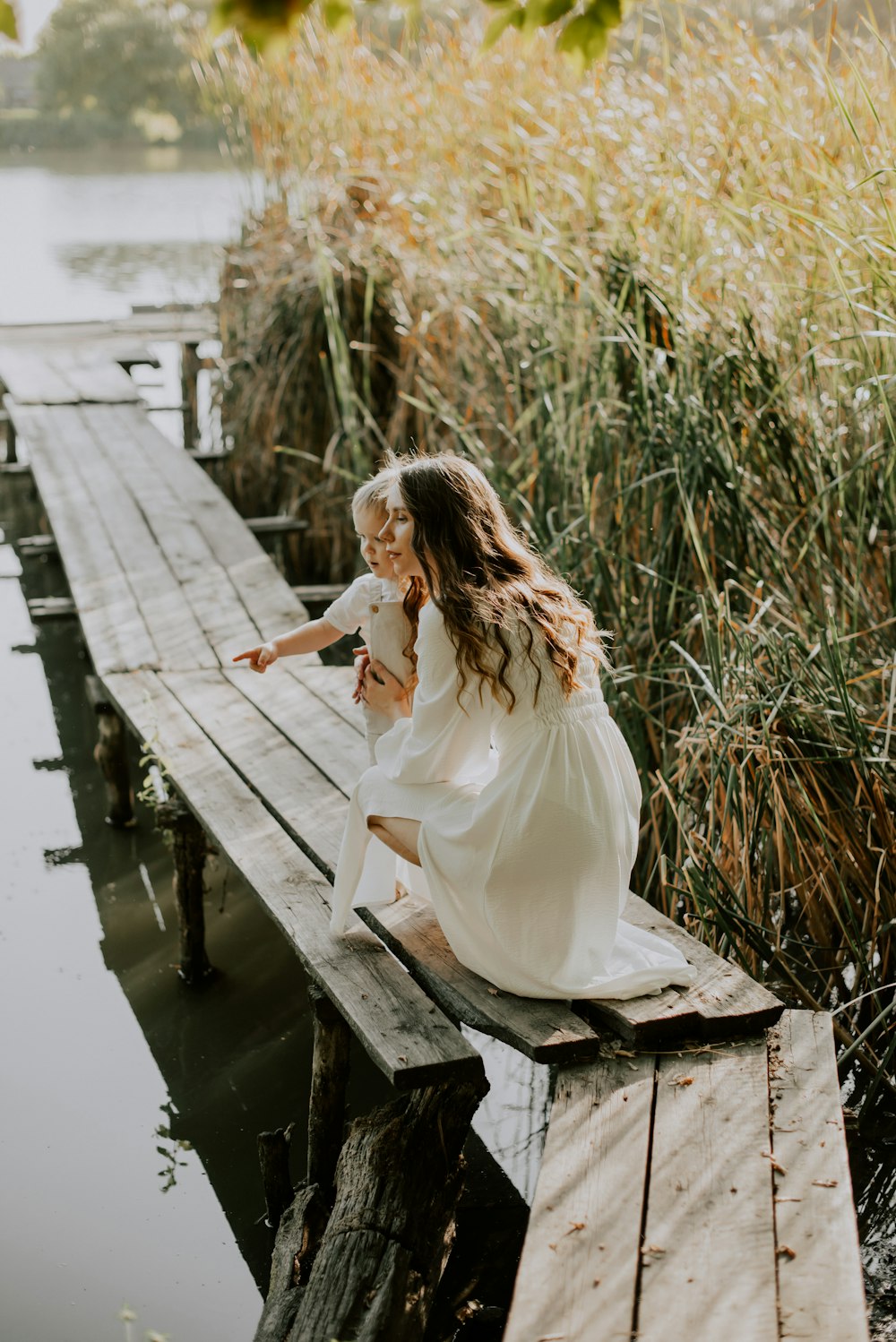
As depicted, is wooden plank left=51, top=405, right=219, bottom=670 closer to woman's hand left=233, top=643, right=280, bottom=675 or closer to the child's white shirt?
woman's hand left=233, top=643, right=280, bottom=675

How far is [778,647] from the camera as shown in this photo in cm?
303

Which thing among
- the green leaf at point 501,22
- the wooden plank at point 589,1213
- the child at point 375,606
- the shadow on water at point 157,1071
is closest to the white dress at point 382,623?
the child at point 375,606

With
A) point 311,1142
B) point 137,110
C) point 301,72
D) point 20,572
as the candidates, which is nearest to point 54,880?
point 311,1142

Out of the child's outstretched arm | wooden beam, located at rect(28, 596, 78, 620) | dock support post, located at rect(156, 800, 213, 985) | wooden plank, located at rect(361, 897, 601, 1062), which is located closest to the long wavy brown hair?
wooden plank, located at rect(361, 897, 601, 1062)

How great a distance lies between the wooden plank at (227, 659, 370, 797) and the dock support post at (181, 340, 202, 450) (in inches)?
158

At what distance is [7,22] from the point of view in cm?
143

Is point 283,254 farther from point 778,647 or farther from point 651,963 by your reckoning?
point 651,963

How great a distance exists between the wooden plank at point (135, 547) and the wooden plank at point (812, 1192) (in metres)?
2.54

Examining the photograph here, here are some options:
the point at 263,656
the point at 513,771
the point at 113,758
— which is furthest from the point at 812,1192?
the point at 113,758

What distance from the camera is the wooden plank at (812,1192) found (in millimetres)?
1696

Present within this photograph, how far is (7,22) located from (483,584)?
1.21 metres

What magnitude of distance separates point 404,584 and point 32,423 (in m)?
4.68

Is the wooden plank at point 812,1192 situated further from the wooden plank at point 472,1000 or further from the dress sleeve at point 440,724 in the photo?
the dress sleeve at point 440,724

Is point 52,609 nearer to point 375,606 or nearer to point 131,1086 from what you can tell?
point 131,1086
